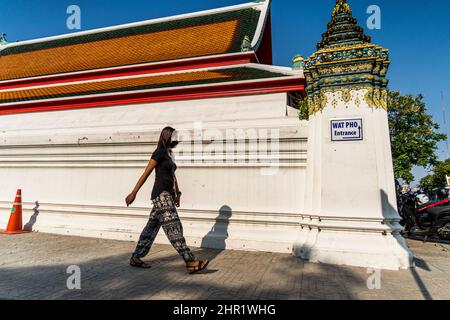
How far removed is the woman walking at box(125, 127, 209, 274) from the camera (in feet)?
11.6

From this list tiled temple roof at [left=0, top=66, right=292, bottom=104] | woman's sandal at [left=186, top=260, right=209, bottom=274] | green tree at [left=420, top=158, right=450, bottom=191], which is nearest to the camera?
woman's sandal at [left=186, top=260, right=209, bottom=274]

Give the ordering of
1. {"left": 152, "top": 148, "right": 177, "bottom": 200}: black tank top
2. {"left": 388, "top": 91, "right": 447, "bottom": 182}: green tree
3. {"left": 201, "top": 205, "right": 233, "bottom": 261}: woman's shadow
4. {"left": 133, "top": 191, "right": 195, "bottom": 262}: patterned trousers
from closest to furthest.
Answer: {"left": 133, "top": 191, "right": 195, "bottom": 262}: patterned trousers, {"left": 152, "top": 148, "right": 177, "bottom": 200}: black tank top, {"left": 201, "top": 205, "right": 233, "bottom": 261}: woman's shadow, {"left": 388, "top": 91, "right": 447, "bottom": 182}: green tree

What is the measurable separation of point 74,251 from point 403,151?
91.5ft

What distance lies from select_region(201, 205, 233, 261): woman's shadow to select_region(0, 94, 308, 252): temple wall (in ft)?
0.05

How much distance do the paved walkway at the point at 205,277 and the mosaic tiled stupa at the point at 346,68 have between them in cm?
239

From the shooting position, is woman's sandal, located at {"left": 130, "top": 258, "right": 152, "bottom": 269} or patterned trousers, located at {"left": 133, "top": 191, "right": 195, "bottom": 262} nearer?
patterned trousers, located at {"left": 133, "top": 191, "right": 195, "bottom": 262}

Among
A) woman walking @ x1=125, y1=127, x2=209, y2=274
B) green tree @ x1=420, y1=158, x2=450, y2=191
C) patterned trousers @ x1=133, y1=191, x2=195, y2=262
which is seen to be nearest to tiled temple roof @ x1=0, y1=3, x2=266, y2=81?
woman walking @ x1=125, y1=127, x2=209, y2=274

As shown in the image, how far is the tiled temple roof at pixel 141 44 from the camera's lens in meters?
12.5

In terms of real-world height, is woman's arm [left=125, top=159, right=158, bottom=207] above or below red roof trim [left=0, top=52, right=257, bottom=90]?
below

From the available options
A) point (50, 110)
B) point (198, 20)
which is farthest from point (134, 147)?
point (198, 20)

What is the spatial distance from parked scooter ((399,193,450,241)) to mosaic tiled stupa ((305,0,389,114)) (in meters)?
3.71

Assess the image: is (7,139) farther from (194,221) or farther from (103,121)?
(194,221)

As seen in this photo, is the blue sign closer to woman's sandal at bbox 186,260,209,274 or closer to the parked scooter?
woman's sandal at bbox 186,260,209,274

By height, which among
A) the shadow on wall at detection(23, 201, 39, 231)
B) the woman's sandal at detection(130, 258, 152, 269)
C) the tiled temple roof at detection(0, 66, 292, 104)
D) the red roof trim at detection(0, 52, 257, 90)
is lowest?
the woman's sandal at detection(130, 258, 152, 269)
